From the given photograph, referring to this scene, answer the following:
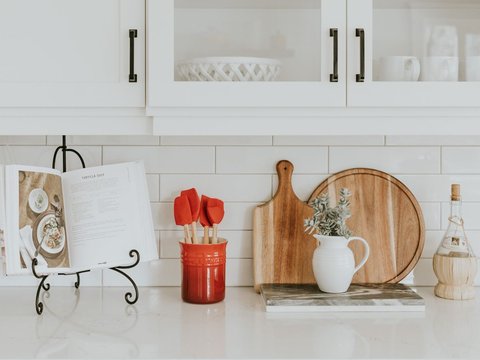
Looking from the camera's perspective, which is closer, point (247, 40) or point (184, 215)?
point (247, 40)

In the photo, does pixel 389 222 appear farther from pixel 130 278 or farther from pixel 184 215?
pixel 130 278

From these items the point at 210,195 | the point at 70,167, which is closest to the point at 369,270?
the point at 210,195

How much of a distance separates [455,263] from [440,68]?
54 centimetres

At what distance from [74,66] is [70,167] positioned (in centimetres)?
43

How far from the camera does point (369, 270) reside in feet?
6.03

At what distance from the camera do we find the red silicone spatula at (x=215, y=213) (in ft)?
5.65

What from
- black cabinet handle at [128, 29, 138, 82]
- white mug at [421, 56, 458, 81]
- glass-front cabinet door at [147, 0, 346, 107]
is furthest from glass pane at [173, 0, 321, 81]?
white mug at [421, 56, 458, 81]

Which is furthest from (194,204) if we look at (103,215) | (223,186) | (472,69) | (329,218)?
(472,69)

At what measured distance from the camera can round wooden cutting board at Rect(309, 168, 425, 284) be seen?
6.06 ft

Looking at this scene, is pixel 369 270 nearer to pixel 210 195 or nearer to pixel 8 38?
pixel 210 195

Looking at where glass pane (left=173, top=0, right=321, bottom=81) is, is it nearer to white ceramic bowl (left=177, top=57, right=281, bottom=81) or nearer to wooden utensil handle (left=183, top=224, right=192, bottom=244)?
white ceramic bowl (left=177, top=57, right=281, bottom=81)

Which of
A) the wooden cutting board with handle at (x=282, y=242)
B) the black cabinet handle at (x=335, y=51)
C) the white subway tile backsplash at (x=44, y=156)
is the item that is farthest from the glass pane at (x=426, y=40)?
the white subway tile backsplash at (x=44, y=156)

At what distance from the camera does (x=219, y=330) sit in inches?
56.7

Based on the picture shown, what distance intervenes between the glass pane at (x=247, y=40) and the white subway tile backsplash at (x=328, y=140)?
0.37m
